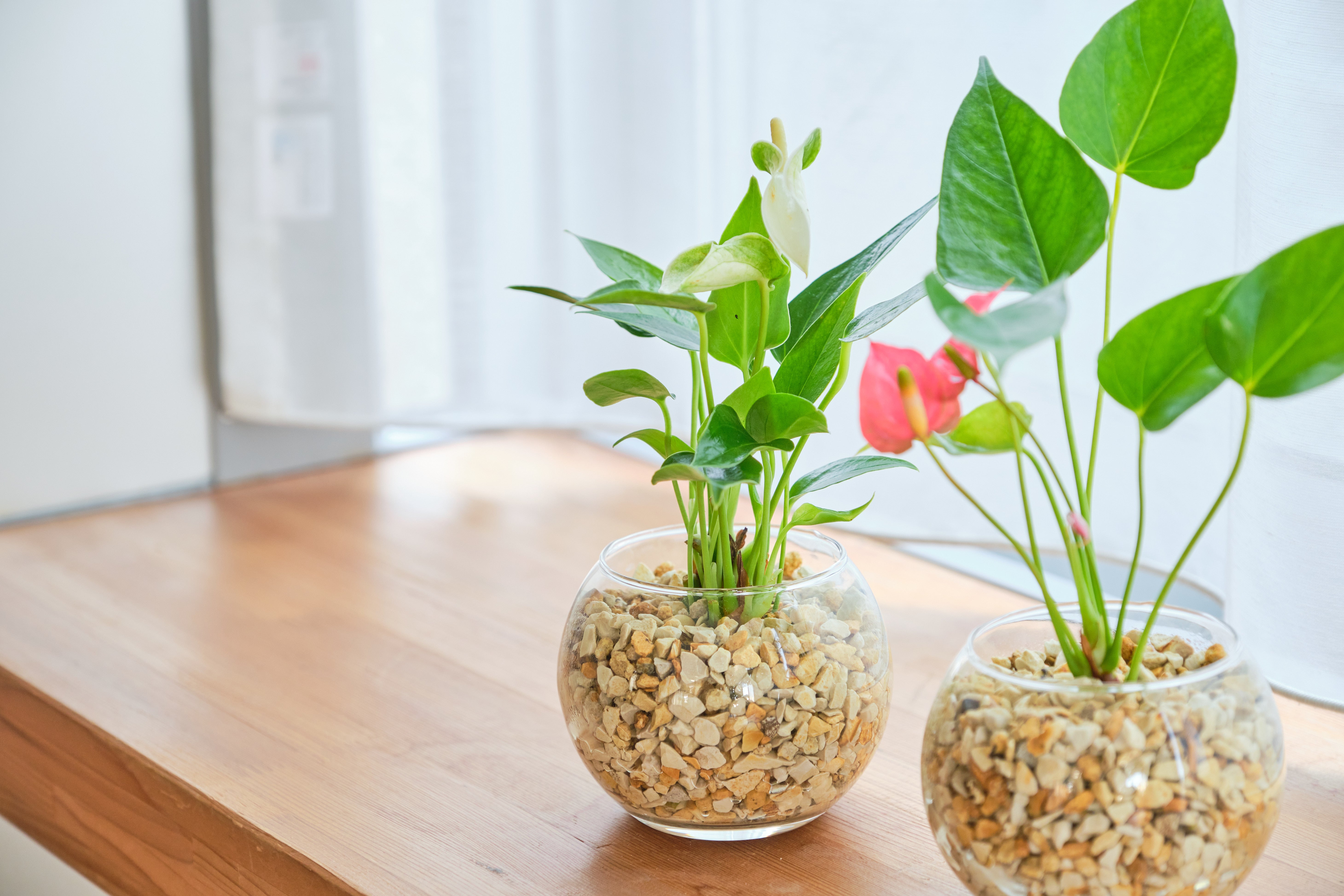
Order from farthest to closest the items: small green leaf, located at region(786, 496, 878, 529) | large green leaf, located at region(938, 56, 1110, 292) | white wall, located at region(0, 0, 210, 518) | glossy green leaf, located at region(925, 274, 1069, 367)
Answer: white wall, located at region(0, 0, 210, 518) < small green leaf, located at region(786, 496, 878, 529) < large green leaf, located at region(938, 56, 1110, 292) < glossy green leaf, located at region(925, 274, 1069, 367)

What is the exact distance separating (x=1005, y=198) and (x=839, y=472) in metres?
0.14

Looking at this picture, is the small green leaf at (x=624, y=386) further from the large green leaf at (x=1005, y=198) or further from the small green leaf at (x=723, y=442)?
the large green leaf at (x=1005, y=198)

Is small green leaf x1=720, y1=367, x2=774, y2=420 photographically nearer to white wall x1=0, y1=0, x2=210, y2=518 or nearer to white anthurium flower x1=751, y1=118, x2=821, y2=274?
white anthurium flower x1=751, y1=118, x2=821, y2=274

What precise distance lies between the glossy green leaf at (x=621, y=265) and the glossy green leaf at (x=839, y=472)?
0.11 meters

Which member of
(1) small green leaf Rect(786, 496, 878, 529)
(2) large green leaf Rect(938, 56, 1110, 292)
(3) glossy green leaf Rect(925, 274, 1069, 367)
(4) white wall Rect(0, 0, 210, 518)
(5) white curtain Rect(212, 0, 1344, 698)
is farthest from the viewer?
(4) white wall Rect(0, 0, 210, 518)

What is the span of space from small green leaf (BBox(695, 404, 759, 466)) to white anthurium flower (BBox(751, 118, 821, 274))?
69 mm

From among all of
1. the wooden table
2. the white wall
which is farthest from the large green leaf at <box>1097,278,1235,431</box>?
the white wall

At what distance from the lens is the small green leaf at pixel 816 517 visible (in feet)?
1.89

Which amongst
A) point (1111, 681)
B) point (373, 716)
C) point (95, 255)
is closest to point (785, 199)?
point (1111, 681)

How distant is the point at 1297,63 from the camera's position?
2.22ft

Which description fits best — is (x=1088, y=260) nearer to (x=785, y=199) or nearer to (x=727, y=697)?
(x=785, y=199)

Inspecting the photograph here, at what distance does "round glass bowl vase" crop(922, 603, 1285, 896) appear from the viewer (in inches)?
17.4

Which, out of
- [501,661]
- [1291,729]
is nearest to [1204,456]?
[1291,729]

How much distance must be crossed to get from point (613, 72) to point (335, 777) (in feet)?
2.54
